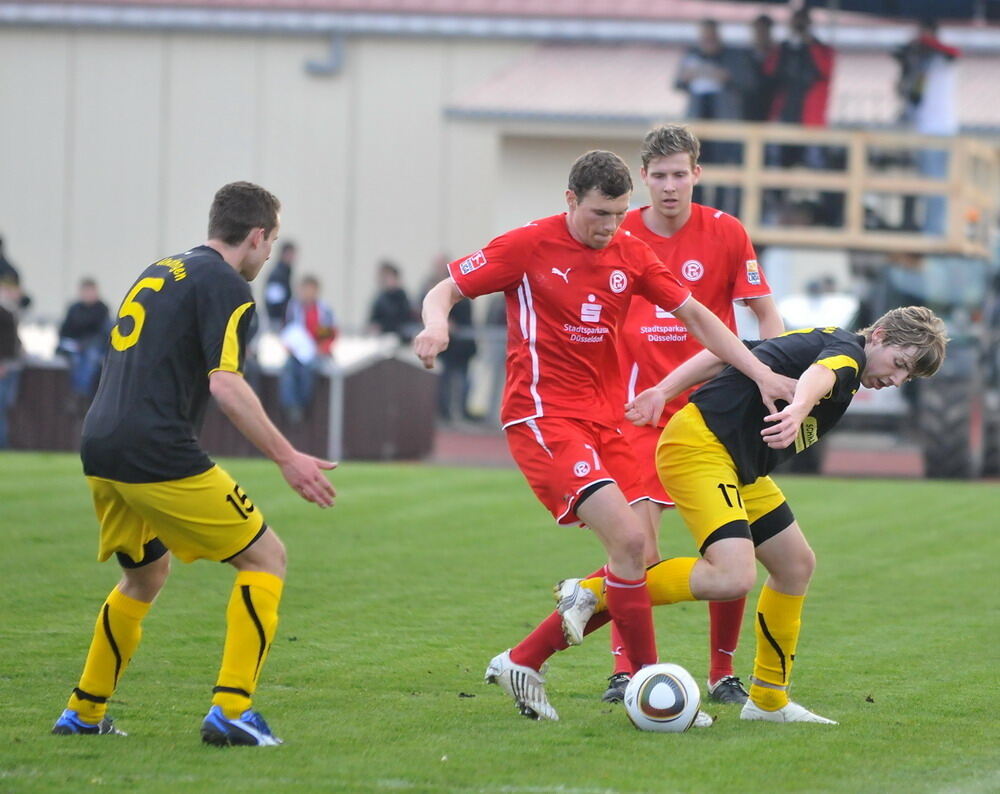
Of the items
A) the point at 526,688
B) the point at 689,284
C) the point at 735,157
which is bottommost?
the point at 526,688

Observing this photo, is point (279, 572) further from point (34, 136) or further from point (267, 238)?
point (34, 136)

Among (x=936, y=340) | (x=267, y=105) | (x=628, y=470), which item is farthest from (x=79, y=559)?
(x=267, y=105)

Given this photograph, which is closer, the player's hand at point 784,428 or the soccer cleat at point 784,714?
the player's hand at point 784,428

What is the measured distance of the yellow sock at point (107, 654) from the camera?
19.8 feet

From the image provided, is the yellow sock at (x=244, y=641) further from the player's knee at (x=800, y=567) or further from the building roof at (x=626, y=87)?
the building roof at (x=626, y=87)

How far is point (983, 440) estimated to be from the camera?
18.3 metres

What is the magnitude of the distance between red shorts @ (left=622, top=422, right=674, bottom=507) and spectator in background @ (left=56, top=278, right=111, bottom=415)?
42.2 ft

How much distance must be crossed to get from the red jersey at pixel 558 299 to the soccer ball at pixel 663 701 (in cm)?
111

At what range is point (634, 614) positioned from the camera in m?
6.57

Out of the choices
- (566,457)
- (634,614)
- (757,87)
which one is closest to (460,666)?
(634,614)

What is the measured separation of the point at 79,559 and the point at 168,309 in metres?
5.25

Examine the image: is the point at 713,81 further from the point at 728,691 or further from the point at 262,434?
the point at 262,434

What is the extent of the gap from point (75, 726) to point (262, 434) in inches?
52.9

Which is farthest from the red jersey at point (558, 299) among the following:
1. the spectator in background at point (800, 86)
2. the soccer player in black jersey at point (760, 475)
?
the spectator in background at point (800, 86)
